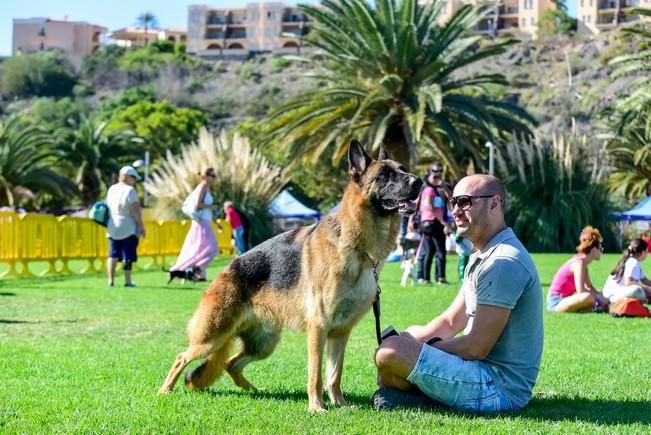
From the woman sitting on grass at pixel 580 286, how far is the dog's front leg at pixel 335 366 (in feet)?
23.0

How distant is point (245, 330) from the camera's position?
691 centimetres

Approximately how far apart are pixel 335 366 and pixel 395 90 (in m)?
28.1

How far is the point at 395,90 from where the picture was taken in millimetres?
33906

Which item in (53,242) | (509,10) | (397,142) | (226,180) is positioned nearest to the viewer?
(53,242)

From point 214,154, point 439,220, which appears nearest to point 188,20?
point 214,154

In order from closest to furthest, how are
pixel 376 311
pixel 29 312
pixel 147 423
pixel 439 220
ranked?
1. pixel 147 423
2. pixel 376 311
3. pixel 29 312
4. pixel 439 220

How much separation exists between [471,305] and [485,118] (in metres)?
29.0

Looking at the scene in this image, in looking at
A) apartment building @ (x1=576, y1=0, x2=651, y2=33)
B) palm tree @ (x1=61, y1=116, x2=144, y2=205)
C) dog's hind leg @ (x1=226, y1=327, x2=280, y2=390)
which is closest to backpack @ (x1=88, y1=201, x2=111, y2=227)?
dog's hind leg @ (x1=226, y1=327, x2=280, y2=390)

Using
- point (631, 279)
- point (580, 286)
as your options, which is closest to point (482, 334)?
point (580, 286)

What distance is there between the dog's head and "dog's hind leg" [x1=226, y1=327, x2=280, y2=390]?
1420mm

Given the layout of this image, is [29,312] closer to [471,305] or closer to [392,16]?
[471,305]

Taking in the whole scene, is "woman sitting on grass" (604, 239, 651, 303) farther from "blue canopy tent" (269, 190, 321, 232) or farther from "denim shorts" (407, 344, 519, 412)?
"blue canopy tent" (269, 190, 321, 232)

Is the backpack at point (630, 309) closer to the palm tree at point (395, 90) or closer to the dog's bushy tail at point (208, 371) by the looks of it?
the dog's bushy tail at point (208, 371)

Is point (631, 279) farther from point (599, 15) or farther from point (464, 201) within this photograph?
point (599, 15)
